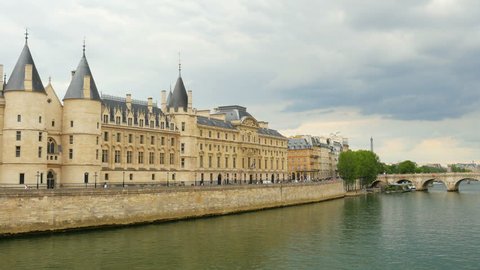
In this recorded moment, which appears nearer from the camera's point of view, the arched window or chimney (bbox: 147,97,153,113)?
the arched window

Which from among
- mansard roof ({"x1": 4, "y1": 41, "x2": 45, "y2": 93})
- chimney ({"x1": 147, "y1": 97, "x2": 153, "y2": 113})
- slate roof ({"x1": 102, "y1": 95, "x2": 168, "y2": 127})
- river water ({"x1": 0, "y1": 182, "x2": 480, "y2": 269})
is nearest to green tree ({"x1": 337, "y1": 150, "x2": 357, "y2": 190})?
slate roof ({"x1": 102, "y1": 95, "x2": 168, "y2": 127})

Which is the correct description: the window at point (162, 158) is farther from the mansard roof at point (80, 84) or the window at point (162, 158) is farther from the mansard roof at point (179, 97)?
the mansard roof at point (80, 84)

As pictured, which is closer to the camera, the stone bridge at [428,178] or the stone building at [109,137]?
the stone building at [109,137]

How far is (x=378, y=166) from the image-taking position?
14912 centimetres

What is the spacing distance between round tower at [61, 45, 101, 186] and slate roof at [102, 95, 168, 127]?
1046 cm

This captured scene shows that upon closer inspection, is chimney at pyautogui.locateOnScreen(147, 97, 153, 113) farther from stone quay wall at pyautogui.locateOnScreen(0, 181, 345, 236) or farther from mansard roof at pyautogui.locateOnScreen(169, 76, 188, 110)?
stone quay wall at pyautogui.locateOnScreen(0, 181, 345, 236)

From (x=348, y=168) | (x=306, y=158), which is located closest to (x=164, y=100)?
(x=348, y=168)

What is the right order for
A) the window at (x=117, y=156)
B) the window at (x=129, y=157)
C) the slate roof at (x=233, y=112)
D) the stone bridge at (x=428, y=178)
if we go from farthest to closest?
the stone bridge at (x=428, y=178)
the slate roof at (x=233, y=112)
the window at (x=129, y=157)
the window at (x=117, y=156)

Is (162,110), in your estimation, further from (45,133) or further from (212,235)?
(212,235)

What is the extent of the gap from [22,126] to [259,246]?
1085 inches

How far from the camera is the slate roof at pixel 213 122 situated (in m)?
92.0

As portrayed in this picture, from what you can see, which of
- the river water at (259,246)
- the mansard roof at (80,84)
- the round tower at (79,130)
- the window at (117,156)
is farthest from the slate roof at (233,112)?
the round tower at (79,130)

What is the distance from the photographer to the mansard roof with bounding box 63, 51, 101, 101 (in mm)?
61128

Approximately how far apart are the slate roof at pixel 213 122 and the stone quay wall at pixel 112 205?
17.8 m
